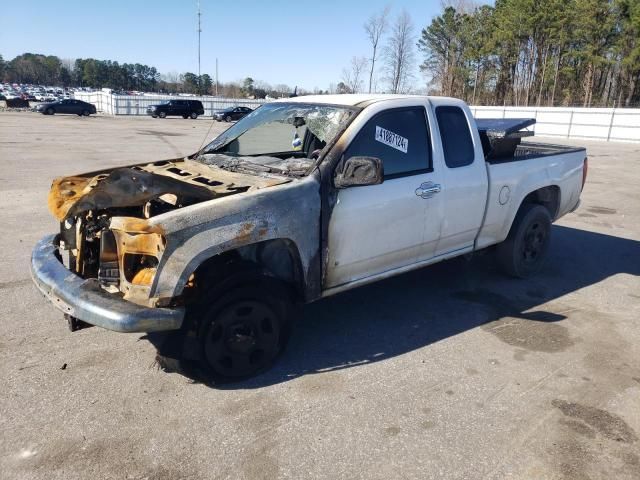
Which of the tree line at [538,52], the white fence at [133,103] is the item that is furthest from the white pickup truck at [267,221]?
the tree line at [538,52]

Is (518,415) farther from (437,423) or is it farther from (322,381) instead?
(322,381)

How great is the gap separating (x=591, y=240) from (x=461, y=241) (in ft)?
12.4

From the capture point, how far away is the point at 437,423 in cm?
299

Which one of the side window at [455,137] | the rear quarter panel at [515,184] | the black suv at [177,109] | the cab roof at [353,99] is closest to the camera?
the cab roof at [353,99]

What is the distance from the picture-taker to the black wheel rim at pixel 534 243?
5.41 m

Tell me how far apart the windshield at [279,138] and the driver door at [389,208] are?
0.35 m

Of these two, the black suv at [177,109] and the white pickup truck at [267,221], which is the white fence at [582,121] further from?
the white pickup truck at [267,221]

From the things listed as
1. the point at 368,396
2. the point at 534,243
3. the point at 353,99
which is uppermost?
the point at 353,99

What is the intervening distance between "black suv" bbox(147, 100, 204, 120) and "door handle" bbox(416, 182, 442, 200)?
4107 cm

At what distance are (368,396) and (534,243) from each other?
3.20 meters

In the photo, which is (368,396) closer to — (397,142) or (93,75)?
(397,142)

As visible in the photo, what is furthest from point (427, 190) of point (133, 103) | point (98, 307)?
point (133, 103)

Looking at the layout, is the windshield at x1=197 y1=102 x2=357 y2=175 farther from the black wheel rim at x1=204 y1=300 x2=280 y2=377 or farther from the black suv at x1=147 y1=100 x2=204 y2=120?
the black suv at x1=147 y1=100 x2=204 y2=120

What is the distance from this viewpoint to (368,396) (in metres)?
3.23
